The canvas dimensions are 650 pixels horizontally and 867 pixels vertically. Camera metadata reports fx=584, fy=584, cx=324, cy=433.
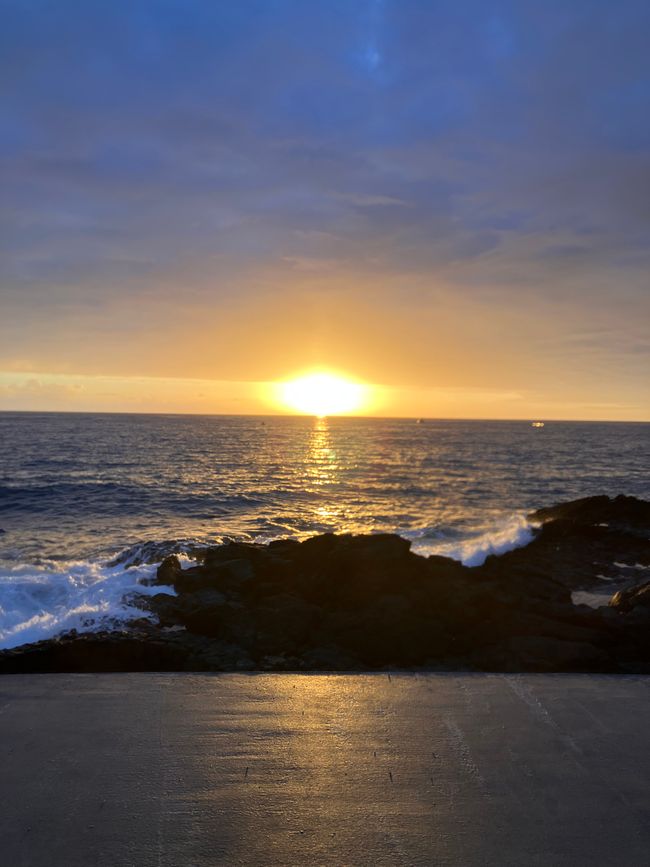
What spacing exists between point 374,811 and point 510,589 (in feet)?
31.2

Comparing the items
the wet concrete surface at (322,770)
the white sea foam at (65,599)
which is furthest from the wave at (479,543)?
the wet concrete surface at (322,770)

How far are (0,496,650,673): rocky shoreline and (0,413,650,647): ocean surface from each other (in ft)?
6.22

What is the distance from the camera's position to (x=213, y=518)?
2527cm

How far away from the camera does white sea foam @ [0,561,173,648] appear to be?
9992 millimetres

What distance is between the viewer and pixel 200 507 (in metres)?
28.2


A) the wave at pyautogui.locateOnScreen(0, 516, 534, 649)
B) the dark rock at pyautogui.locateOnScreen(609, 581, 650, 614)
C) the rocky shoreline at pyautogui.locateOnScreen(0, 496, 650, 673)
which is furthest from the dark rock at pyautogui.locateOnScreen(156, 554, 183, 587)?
the dark rock at pyautogui.locateOnScreen(609, 581, 650, 614)

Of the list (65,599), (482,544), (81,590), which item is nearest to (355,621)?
(65,599)

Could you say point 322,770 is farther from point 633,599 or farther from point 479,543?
point 479,543

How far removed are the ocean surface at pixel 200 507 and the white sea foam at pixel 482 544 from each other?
0.07m

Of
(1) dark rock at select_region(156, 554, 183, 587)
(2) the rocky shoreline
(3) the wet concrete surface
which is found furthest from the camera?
(1) dark rock at select_region(156, 554, 183, 587)

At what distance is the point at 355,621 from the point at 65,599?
643 cm

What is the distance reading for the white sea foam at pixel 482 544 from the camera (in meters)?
18.3

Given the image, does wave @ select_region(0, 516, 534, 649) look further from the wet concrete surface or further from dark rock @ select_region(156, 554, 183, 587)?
the wet concrete surface

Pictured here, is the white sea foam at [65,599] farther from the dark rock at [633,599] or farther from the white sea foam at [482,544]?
the white sea foam at [482,544]
